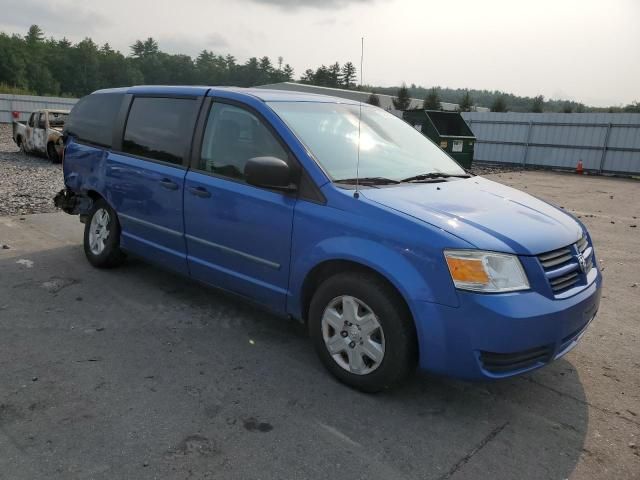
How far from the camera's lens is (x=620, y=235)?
27.5 ft

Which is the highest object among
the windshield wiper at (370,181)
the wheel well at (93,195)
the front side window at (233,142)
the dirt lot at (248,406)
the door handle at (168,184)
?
the front side window at (233,142)

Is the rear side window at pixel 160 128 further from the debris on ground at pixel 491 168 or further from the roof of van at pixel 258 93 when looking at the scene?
the debris on ground at pixel 491 168

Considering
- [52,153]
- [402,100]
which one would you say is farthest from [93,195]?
[402,100]

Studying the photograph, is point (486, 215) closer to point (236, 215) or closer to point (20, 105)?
point (236, 215)

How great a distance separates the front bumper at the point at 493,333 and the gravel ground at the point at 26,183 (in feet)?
24.5

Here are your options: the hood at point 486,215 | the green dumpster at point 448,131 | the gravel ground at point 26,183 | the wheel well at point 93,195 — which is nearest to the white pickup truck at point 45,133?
the gravel ground at point 26,183

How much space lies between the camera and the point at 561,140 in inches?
837

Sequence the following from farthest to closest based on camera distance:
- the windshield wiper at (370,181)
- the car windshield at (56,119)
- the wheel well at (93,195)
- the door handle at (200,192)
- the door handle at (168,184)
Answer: the car windshield at (56,119) < the wheel well at (93,195) < the door handle at (168,184) < the door handle at (200,192) < the windshield wiper at (370,181)

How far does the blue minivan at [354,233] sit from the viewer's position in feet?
9.18

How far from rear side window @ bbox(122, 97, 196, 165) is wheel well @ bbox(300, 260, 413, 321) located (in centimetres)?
165

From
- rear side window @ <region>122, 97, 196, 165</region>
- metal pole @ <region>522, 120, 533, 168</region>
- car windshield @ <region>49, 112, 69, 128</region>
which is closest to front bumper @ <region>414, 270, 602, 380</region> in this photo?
rear side window @ <region>122, 97, 196, 165</region>

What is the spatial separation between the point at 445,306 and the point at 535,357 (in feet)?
2.06

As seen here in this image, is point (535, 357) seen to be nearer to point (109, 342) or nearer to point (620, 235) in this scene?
point (109, 342)

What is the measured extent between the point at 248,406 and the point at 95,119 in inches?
148
